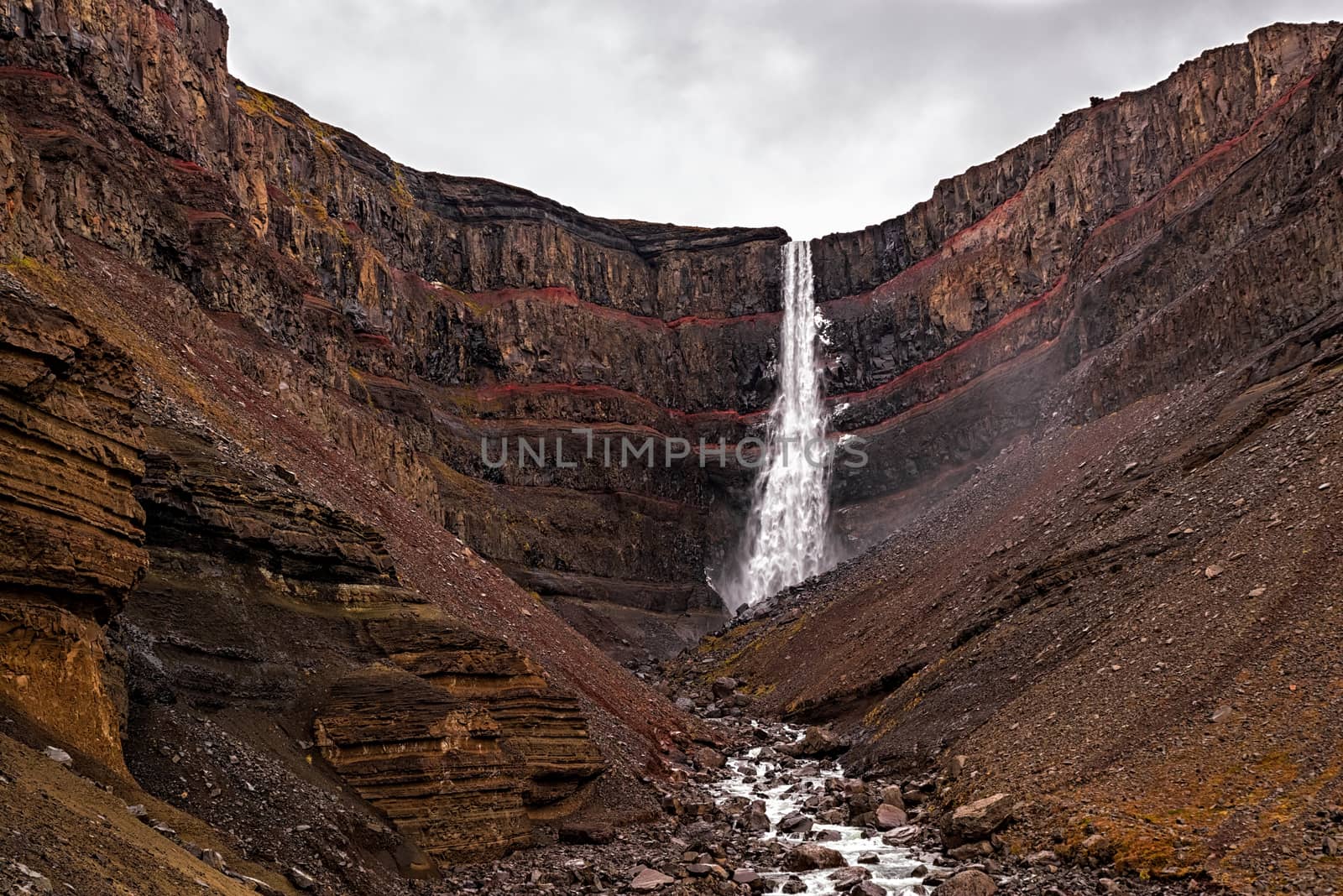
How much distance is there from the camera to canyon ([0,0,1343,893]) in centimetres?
1187

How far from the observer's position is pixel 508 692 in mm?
17625

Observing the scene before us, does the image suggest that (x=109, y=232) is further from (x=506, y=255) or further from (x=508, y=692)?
(x=506, y=255)

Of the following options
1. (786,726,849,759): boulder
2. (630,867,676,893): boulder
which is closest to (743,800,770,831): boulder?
(630,867,676,893): boulder

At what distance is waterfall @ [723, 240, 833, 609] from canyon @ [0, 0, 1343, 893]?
5.47ft

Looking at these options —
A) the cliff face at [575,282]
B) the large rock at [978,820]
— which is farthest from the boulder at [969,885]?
the cliff face at [575,282]

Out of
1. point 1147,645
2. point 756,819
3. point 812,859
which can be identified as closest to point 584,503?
point 756,819

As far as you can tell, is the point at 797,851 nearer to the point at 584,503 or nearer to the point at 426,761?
the point at 426,761

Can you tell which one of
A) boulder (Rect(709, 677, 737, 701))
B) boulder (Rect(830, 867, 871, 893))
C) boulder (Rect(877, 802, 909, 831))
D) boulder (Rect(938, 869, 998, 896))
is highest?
boulder (Rect(709, 677, 737, 701))

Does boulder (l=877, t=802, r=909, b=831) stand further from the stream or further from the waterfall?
the waterfall

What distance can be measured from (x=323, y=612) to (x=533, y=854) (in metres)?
5.59

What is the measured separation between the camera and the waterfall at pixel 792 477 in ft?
217

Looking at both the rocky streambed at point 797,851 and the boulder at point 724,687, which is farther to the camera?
the boulder at point 724,687

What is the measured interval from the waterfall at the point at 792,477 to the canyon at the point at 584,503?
1668mm

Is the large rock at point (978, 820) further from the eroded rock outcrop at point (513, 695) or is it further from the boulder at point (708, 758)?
the boulder at point (708, 758)
